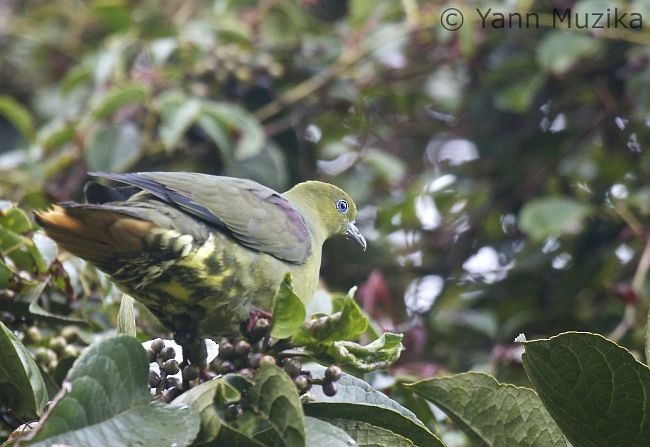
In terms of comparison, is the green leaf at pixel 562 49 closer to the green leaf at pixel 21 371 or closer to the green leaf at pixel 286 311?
the green leaf at pixel 286 311

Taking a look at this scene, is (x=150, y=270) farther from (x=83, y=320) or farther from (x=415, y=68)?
(x=415, y=68)

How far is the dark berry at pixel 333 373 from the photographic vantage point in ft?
6.37

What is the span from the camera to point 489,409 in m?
2.00

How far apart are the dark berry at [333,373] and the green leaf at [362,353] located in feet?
0.04

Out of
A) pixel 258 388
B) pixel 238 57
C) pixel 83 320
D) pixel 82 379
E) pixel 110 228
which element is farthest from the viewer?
pixel 238 57

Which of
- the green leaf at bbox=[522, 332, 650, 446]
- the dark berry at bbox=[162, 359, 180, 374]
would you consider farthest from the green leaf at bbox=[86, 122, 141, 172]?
the green leaf at bbox=[522, 332, 650, 446]

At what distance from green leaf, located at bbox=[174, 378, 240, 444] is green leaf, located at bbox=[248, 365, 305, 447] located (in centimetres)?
5

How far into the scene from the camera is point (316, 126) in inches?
222

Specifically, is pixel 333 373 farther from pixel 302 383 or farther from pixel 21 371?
pixel 21 371

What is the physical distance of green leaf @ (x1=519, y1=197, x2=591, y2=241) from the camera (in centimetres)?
448

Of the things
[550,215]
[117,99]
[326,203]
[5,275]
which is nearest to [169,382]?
[5,275]

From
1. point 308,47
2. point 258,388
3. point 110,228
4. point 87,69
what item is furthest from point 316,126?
point 258,388

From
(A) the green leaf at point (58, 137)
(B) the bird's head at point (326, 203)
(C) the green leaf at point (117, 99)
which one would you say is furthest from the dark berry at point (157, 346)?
(A) the green leaf at point (58, 137)

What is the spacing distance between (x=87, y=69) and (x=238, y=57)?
2.60 feet
